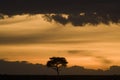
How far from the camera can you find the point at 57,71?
148 metres

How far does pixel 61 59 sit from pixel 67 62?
2.28 metres

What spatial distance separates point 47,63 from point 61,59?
144 inches

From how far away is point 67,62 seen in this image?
498 ft

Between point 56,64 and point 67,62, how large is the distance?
4.28m

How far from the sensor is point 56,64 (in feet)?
487

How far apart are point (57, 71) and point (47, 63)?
387 centimetres

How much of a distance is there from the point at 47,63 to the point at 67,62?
5220mm

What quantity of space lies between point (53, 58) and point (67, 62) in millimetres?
3785

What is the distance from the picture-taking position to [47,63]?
15038 centimetres

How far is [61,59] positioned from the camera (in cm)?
15025

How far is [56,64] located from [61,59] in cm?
245
